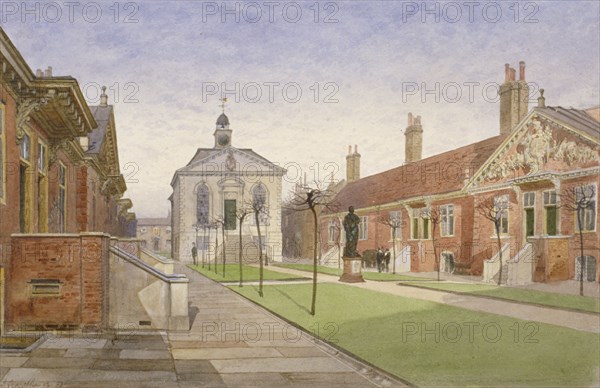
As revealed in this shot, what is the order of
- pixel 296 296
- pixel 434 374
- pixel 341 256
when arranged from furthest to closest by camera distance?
pixel 296 296 → pixel 341 256 → pixel 434 374

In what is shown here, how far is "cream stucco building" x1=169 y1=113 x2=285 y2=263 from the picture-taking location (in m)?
10.0

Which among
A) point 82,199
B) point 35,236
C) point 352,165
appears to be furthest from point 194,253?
point 82,199

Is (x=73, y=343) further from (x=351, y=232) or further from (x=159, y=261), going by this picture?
(x=159, y=261)

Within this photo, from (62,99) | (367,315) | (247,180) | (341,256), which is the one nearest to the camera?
(247,180)

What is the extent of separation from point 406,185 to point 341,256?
2158mm

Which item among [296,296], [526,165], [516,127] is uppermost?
[516,127]

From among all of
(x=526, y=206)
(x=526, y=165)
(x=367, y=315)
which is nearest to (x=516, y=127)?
(x=526, y=165)

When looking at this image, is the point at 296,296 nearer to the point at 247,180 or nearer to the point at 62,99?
the point at 247,180

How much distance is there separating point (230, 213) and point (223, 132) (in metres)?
1.39

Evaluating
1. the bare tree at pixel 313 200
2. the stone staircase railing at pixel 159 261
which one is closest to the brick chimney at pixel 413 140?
the bare tree at pixel 313 200

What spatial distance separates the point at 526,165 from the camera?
388 inches

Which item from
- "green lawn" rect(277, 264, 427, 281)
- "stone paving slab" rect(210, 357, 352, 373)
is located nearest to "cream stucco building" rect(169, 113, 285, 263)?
"green lawn" rect(277, 264, 427, 281)

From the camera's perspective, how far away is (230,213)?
10.2 m

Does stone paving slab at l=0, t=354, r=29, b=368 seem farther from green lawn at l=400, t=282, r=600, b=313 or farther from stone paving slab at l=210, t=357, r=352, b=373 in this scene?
green lawn at l=400, t=282, r=600, b=313
